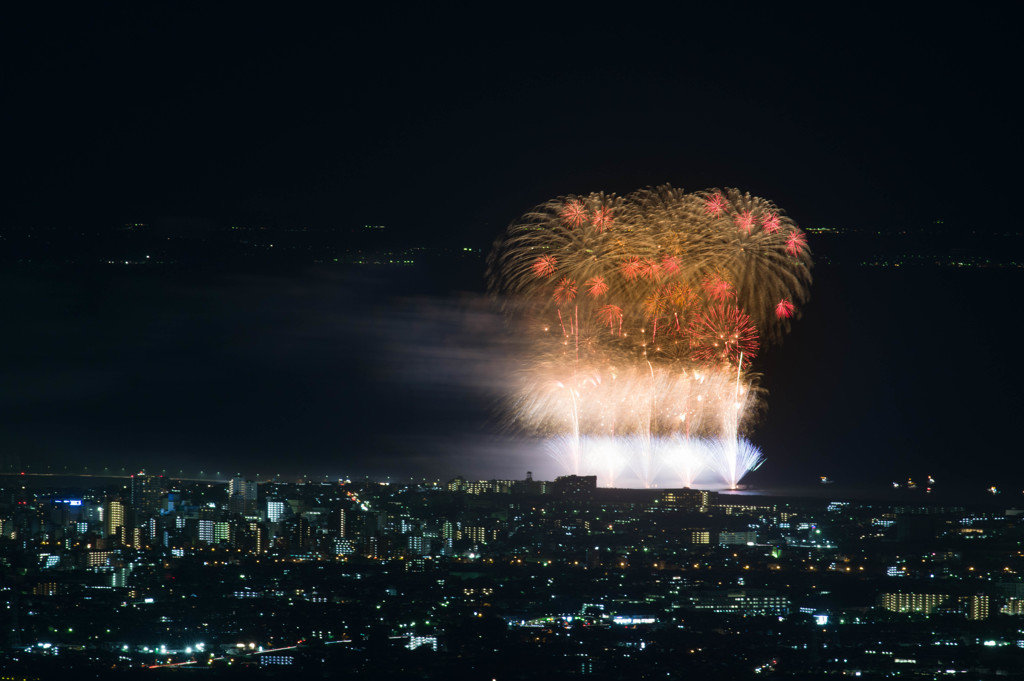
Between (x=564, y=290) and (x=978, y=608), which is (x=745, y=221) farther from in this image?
(x=978, y=608)

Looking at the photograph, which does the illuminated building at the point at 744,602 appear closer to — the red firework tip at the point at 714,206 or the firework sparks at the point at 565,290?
the firework sparks at the point at 565,290

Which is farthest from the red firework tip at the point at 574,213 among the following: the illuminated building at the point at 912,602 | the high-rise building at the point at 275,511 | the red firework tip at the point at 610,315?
the high-rise building at the point at 275,511

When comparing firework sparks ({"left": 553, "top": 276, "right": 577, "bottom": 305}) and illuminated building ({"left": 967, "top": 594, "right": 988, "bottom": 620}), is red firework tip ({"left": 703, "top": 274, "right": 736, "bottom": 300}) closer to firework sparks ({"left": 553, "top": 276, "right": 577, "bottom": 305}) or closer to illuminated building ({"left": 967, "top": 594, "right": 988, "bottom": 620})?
firework sparks ({"left": 553, "top": 276, "right": 577, "bottom": 305})

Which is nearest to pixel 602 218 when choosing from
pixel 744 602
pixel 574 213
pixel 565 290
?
pixel 574 213

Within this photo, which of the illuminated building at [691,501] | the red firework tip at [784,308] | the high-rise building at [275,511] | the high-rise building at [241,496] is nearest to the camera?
the red firework tip at [784,308]

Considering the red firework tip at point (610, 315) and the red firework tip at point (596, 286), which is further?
the red firework tip at point (610, 315)

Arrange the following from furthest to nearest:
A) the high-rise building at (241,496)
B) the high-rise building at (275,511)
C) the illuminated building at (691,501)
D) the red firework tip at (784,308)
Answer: the high-rise building at (241,496) → the high-rise building at (275,511) → the illuminated building at (691,501) → the red firework tip at (784,308)

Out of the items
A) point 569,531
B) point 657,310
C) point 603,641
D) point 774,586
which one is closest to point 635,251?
point 657,310
